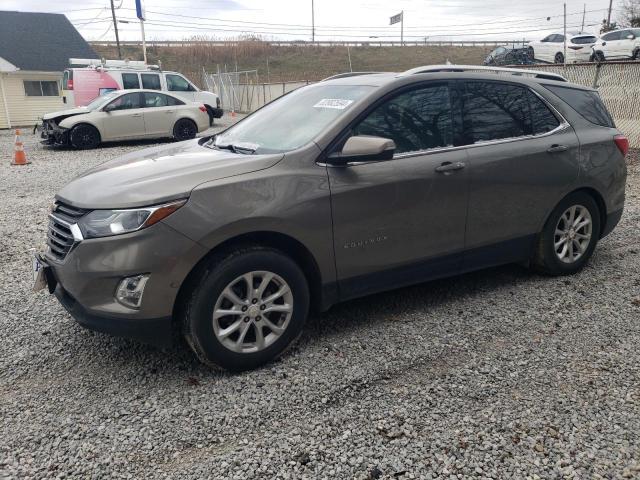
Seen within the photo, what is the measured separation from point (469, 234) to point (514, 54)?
2680 centimetres

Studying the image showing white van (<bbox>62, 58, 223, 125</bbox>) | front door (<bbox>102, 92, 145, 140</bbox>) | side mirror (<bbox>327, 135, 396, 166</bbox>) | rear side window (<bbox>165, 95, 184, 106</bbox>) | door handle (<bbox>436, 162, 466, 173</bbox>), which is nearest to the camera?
side mirror (<bbox>327, 135, 396, 166</bbox>)

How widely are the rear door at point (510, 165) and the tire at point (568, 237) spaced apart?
147 millimetres

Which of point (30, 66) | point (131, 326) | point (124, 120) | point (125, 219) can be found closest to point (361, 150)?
point (125, 219)

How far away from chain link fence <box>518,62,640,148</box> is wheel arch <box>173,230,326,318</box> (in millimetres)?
10755

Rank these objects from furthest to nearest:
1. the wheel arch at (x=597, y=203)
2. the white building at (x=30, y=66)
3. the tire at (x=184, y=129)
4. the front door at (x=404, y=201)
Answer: the white building at (x=30, y=66), the tire at (x=184, y=129), the wheel arch at (x=597, y=203), the front door at (x=404, y=201)

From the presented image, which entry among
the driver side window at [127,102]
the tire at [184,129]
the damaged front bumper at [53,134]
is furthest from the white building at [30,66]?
the tire at [184,129]

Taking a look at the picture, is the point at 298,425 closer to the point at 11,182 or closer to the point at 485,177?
the point at 485,177

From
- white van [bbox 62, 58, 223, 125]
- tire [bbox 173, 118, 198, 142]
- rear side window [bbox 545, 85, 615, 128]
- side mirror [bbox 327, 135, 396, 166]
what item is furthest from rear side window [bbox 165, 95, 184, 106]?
side mirror [bbox 327, 135, 396, 166]

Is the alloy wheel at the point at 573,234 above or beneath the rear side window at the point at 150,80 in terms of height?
beneath

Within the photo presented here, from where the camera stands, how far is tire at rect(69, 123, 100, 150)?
14.0m

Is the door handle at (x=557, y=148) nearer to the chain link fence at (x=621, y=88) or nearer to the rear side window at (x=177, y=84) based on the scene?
the chain link fence at (x=621, y=88)

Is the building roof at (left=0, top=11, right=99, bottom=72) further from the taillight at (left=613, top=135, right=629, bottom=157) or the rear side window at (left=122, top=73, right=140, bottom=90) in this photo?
the taillight at (left=613, top=135, right=629, bottom=157)

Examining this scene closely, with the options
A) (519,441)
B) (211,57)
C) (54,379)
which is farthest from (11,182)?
(211,57)

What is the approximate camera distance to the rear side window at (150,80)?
1902 cm
